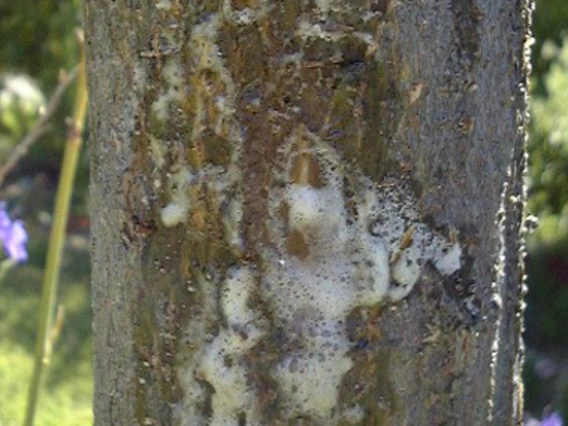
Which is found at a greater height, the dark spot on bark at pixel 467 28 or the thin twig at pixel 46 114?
the thin twig at pixel 46 114

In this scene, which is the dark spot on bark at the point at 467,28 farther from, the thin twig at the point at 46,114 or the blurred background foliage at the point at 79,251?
the blurred background foliage at the point at 79,251

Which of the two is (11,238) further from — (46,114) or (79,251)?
(79,251)

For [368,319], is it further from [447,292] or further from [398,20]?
[398,20]

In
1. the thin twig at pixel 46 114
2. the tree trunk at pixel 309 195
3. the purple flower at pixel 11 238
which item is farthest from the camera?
the purple flower at pixel 11 238

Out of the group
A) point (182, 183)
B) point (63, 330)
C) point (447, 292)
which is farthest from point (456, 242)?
point (63, 330)

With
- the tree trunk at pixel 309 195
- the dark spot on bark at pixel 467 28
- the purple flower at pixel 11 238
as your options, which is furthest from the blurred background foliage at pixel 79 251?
the dark spot on bark at pixel 467 28

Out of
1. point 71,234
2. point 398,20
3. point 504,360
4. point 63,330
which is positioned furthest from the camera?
point 71,234

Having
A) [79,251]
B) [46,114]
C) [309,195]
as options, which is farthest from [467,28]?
[79,251]
